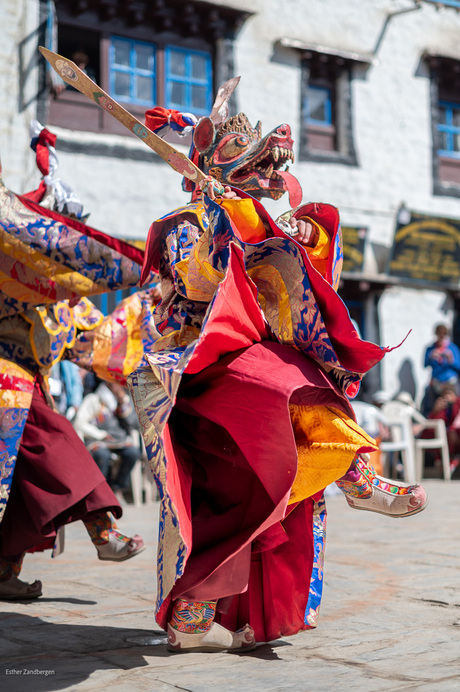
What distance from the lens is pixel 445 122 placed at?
12555 mm

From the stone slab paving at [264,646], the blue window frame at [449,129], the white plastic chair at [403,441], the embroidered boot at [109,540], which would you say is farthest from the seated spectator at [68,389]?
the blue window frame at [449,129]

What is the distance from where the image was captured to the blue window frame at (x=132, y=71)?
33.0 ft

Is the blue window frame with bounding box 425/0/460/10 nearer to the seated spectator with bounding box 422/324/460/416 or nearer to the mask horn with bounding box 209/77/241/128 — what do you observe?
the seated spectator with bounding box 422/324/460/416

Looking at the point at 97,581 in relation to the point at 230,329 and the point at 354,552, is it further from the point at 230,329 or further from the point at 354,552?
the point at 230,329

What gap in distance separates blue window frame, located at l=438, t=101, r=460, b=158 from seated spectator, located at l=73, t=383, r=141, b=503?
6887mm

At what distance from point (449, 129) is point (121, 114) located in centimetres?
1080

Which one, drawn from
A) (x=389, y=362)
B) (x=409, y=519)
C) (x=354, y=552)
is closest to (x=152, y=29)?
(x=389, y=362)

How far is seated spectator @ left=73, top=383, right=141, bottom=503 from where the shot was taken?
7.42 meters

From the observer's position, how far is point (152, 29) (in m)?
10.4

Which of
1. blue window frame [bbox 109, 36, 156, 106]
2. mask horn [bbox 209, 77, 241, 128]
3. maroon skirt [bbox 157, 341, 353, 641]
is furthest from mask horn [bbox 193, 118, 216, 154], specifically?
blue window frame [bbox 109, 36, 156, 106]

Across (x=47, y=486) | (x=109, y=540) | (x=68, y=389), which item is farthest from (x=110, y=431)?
(x=47, y=486)

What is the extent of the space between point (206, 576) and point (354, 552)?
2203 mm

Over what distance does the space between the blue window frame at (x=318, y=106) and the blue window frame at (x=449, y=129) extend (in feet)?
5.83

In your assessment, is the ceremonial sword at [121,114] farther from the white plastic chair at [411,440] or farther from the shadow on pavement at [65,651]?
the white plastic chair at [411,440]
